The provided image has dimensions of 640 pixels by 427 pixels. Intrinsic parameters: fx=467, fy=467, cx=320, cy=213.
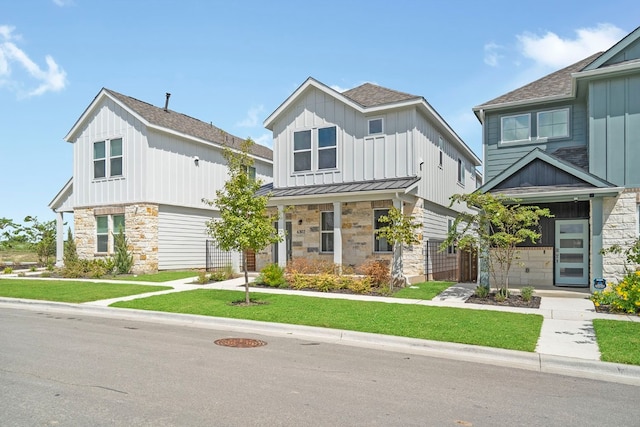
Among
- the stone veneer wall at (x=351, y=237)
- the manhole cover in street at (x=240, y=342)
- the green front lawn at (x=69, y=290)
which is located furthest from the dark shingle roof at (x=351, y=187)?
the manhole cover in street at (x=240, y=342)

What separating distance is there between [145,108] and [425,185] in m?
13.9

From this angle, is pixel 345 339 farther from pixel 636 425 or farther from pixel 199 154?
pixel 199 154

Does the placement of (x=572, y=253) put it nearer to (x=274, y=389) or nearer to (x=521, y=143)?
(x=521, y=143)

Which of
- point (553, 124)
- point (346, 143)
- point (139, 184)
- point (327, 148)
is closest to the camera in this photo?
point (553, 124)

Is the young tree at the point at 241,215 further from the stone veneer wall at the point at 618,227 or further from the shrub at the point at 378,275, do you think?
the stone veneer wall at the point at 618,227

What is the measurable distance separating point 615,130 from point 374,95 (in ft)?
28.3

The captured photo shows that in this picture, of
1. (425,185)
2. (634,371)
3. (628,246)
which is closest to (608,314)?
(628,246)

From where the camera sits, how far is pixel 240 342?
8.67m

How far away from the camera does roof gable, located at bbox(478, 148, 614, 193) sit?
544 inches

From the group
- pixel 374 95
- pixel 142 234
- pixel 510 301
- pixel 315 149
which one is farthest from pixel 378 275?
pixel 142 234

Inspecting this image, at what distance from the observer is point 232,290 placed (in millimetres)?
15648

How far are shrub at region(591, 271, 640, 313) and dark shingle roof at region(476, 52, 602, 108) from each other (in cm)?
780

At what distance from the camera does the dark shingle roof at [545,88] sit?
1717 centimetres

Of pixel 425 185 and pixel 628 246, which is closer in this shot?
pixel 628 246
